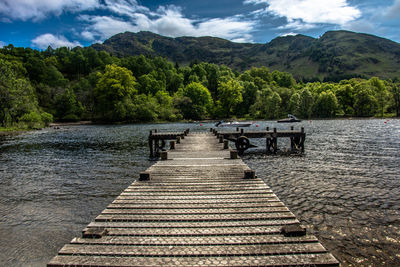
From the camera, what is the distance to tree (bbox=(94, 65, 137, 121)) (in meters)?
93.9

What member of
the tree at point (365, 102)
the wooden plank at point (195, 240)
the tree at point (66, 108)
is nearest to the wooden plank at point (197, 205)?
the wooden plank at point (195, 240)

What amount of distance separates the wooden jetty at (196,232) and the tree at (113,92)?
295 ft

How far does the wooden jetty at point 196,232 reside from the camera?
4.32 meters

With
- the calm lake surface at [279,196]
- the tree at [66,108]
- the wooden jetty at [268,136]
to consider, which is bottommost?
the calm lake surface at [279,196]

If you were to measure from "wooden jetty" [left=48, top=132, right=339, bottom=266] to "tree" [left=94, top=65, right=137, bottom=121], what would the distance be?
3546 inches

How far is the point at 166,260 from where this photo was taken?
431 centimetres

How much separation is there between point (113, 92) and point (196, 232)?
99.8 meters

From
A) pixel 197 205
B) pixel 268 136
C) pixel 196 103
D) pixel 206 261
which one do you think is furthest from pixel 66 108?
pixel 206 261

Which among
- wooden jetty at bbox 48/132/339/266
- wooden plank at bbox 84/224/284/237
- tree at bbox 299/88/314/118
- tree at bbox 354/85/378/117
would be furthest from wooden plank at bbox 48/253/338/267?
tree at bbox 354/85/378/117

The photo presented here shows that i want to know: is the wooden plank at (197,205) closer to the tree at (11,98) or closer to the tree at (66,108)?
the tree at (11,98)

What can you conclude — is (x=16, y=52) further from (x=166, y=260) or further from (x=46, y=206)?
(x=166, y=260)

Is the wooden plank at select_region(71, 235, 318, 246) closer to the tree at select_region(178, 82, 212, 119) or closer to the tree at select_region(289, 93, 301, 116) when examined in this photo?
the tree at select_region(178, 82, 212, 119)

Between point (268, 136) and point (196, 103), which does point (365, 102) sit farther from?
point (268, 136)

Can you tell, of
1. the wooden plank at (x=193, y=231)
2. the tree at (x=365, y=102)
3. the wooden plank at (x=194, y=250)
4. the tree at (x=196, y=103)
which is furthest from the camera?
the tree at (x=196, y=103)
